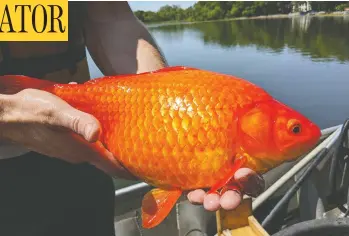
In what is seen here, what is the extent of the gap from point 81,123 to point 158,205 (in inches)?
11.8

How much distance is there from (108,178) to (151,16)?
56512 millimetres

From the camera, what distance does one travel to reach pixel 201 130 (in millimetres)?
975

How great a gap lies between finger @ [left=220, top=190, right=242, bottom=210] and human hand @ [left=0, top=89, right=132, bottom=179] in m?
0.32

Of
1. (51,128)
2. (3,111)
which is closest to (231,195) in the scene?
(51,128)

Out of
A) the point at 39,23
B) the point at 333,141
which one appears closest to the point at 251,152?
the point at 39,23

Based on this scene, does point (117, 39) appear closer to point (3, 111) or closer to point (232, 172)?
point (3, 111)

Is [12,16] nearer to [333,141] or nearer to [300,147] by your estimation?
[300,147]

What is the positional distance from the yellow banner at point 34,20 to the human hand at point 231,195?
30.9 inches

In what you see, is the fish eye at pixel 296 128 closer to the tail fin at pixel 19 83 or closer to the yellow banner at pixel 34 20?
the tail fin at pixel 19 83

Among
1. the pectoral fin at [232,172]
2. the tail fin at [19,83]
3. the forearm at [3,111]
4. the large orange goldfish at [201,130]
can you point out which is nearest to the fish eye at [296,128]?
the large orange goldfish at [201,130]

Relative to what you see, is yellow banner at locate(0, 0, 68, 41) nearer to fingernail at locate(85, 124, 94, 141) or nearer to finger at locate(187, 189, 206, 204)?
fingernail at locate(85, 124, 94, 141)

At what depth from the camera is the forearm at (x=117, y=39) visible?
5.17ft

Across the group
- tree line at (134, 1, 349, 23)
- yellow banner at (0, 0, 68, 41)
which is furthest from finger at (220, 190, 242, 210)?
tree line at (134, 1, 349, 23)

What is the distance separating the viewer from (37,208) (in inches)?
55.3
